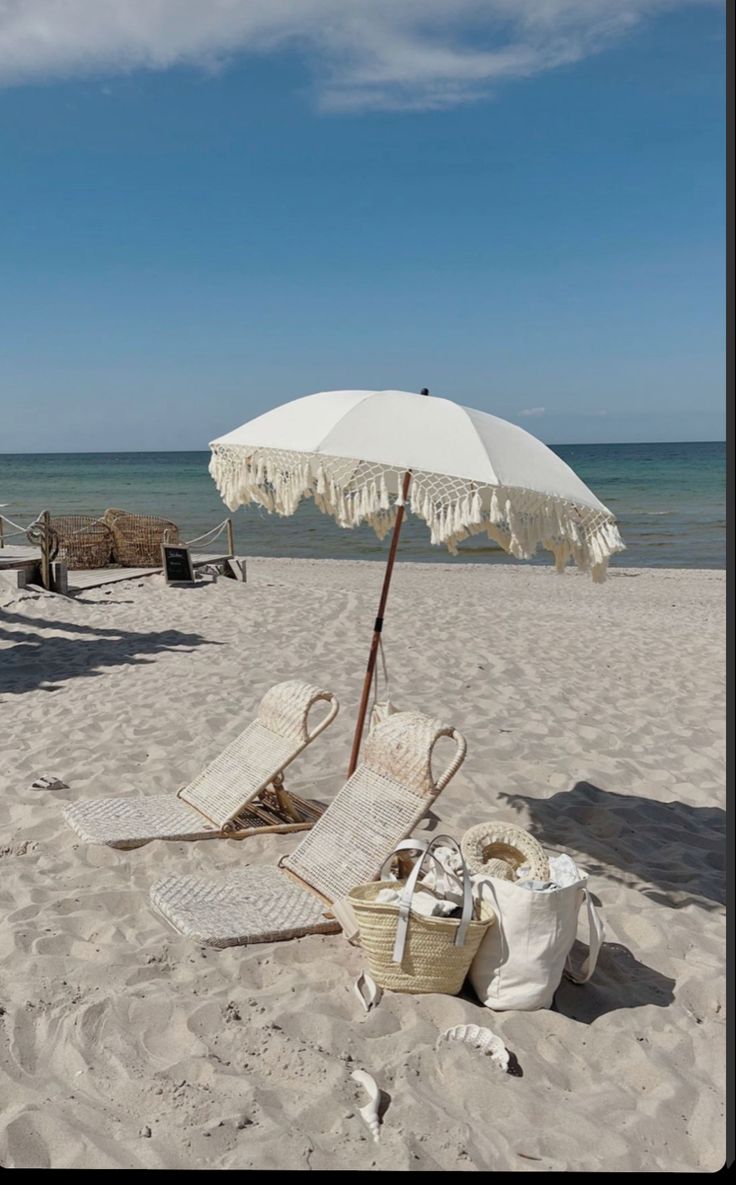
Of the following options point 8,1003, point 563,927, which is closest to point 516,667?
point 563,927

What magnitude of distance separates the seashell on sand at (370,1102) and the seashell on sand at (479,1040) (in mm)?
306

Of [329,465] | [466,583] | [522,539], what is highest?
[329,465]

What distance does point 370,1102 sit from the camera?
262 cm

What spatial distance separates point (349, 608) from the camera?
11844mm

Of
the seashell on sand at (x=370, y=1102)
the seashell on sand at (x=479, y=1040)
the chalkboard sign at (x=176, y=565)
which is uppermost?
the chalkboard sign at (x=176, y=565)

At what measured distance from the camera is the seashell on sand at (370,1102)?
8.32ft

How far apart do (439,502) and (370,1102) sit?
208 cm

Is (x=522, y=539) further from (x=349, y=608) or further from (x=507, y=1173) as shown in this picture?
(x=349, y=608)

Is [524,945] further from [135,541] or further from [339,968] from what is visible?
[135,541]

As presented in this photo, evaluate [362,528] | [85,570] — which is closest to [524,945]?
[85,570]

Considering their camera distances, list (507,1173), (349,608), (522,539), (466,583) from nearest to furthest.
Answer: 1. (507,1173)
2. (522,539)
3. (349,608)
4. (466,583)

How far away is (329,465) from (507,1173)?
2.68 metres

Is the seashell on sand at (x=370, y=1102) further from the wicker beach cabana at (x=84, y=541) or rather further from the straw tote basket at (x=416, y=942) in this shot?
the wicker beach cabana at (x=84, y=541)

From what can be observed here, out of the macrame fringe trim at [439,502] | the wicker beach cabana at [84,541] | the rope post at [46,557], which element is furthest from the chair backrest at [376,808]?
the wicker beach cabana at [84,541]
